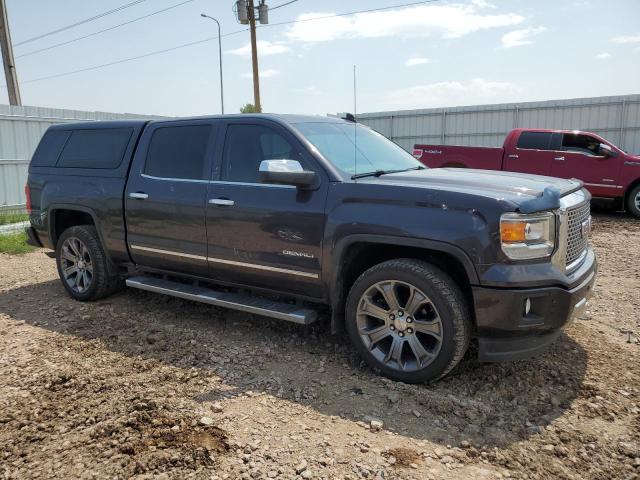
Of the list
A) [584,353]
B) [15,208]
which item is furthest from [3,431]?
[15,208]

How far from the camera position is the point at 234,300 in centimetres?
441

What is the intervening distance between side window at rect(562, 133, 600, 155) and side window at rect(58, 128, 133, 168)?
9730 mm

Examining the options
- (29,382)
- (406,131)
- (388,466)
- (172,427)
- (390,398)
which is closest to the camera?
(388,466)

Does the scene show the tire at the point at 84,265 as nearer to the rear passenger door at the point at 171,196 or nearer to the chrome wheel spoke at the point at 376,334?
the rear passenger door at the point at 171,196

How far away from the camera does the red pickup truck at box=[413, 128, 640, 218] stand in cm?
1120

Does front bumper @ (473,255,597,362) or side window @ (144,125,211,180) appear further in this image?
side window @ (144,125,211,180)

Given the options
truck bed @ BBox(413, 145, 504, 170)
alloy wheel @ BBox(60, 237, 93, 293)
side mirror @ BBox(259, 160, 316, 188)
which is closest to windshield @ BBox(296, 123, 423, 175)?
side mirror @ BBox(259, 160, 316, 188)

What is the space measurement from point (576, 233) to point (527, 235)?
0.70 m

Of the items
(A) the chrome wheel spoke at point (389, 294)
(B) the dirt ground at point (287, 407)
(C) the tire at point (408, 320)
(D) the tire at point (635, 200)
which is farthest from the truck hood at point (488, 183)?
(D) the tire at point (635, 200)

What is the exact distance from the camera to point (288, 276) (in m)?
4.11

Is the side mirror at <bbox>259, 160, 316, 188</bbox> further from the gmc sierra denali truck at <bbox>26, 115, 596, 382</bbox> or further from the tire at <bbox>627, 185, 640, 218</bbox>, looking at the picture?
the tire at <bbox>627, 185, 640, 218</bbox>

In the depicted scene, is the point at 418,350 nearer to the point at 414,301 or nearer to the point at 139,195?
the point at 414,301

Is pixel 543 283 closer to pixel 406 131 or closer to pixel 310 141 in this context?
pixel 310 141

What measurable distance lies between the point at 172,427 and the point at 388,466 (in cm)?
129
